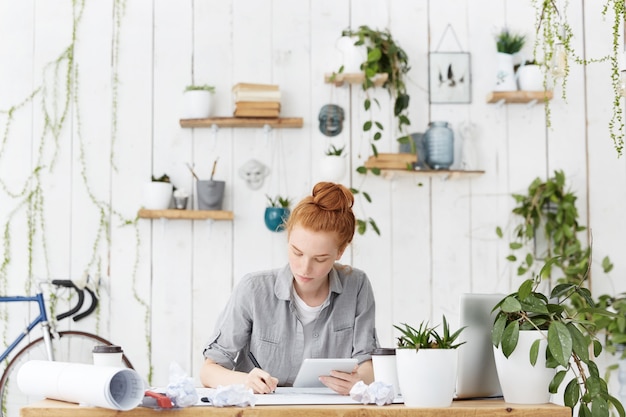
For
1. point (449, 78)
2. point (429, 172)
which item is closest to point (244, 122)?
point (429, 172)

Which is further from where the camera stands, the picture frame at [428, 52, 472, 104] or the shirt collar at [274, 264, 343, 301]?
the picture frame at [428, 52, 472, 104]

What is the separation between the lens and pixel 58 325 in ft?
13.2

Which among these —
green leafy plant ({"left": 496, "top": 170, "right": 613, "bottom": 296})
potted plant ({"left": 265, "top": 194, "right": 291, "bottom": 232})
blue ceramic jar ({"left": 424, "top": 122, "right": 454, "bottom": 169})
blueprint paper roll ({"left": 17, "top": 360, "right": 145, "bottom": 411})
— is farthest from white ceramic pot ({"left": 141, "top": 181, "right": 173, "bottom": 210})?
blueprint paper roll ({"left": 17, "top": 360, "right": 145, "bottom": 411})

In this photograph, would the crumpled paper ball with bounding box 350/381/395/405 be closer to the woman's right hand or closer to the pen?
the woman's right hand

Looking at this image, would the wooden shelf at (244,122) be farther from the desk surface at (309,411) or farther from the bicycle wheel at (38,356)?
the desk surface at (309,411)

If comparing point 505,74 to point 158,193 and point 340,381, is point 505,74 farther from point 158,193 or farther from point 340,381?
point 340,381

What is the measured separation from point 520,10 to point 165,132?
73.7 inches

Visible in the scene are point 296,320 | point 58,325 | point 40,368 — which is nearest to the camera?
point 40,368

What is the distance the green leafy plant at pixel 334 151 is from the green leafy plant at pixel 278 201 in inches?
11.9

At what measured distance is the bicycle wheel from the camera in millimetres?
3902

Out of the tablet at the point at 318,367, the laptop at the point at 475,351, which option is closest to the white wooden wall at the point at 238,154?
the tablet at the point at 318,367

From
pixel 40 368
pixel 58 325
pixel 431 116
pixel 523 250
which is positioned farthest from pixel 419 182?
pixel 40 368

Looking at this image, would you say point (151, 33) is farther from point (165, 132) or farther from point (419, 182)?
point (419, 182)

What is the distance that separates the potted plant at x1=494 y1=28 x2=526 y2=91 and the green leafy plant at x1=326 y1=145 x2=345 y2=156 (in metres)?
0.84
